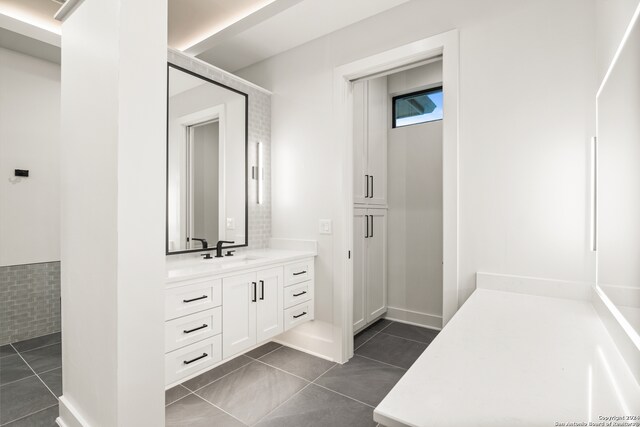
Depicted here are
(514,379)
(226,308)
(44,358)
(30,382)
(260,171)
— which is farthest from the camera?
(260,171)

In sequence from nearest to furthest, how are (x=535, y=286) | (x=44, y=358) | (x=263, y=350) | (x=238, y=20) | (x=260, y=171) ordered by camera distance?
1. (x=535, y=286)
2. (x=44, y=358)
3. (x=238, y=20)
4. (x=263, y=350)
5. (x=260, y=171)

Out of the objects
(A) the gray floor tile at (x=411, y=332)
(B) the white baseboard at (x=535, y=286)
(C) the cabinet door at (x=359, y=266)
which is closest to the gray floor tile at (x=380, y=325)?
(A) the gray floor tile at (x=411, y=332)

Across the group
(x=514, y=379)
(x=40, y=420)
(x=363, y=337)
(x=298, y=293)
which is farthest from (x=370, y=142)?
(x=40, y=420)

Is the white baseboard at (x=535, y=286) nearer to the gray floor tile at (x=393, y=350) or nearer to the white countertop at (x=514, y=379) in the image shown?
the white countertop at (x=514, y=379)

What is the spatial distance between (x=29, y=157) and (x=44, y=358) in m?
1.76

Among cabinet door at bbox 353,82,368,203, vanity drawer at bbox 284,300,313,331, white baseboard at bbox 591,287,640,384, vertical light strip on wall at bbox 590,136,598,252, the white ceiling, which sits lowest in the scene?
vanity drawer at bbox 284,300,313,331

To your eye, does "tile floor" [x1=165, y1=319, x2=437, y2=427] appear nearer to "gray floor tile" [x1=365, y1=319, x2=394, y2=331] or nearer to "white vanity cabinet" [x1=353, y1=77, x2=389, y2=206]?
"gray floor tile" [x1=365, y1=319, x2=394, y2=331]

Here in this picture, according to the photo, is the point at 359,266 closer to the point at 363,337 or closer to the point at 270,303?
the point at 363,337

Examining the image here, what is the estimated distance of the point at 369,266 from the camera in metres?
3.27

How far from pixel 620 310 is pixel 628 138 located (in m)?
0.53

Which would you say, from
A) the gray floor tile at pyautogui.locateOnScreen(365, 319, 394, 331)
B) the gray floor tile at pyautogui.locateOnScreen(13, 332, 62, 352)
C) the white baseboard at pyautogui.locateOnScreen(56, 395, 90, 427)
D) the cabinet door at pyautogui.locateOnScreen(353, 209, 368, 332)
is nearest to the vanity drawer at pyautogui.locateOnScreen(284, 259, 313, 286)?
the cabinet door at pyautogui.locateOnScreen(353, 209, 368, 332)

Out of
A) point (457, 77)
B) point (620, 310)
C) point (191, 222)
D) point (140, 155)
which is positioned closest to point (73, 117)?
point (140, 155)

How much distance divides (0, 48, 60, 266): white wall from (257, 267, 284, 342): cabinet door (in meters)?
2.23

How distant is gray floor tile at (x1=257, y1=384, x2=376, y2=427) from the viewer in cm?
182
